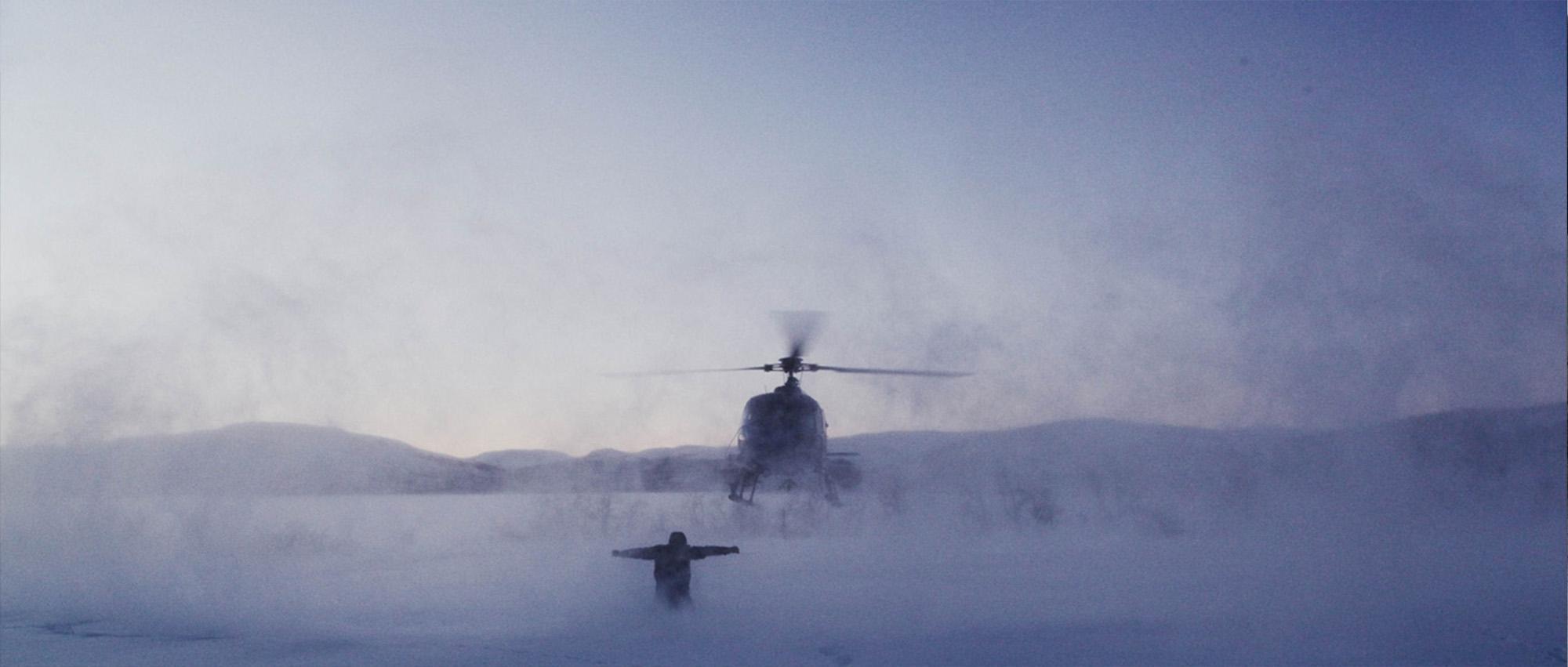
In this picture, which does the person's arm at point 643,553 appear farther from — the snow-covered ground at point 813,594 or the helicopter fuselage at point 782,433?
the helicopter fuselage at point 782,433

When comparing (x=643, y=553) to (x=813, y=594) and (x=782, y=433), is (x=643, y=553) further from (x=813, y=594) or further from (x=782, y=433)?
(x=782, y=433)

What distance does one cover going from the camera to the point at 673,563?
24781 millimetres

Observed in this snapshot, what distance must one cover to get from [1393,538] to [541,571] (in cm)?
4025

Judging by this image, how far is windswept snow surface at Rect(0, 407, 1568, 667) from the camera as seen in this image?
1967cm

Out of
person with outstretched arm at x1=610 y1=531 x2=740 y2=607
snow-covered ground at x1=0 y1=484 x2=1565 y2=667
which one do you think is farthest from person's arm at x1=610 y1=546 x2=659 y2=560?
snow-covered ground at x1=0 y1=484 x2=1565 y2=667

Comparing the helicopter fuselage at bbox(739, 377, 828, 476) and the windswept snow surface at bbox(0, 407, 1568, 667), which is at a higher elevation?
the helicopter fuselage at bbox(739, 377, 828, 476)

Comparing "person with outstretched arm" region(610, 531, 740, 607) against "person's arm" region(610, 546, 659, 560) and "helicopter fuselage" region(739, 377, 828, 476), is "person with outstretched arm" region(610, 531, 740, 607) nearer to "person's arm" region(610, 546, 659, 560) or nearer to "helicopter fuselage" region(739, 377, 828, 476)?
"person's arm" region(610, 546, 659, 560)

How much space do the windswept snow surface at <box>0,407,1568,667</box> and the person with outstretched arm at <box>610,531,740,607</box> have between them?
88cm

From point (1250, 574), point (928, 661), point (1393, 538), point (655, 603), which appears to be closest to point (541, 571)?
point (655, 603)

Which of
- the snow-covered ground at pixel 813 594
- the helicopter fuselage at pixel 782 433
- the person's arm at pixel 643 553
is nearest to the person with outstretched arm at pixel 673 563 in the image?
the person's arm at pixel 643 553

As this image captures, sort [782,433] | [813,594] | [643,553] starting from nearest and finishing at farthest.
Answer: [643,553]
[813,594]
[782,433]

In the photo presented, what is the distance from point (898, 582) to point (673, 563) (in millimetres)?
10144

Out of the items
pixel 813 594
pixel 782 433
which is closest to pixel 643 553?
pixel 813 594

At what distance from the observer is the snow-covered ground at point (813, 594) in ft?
63.7
